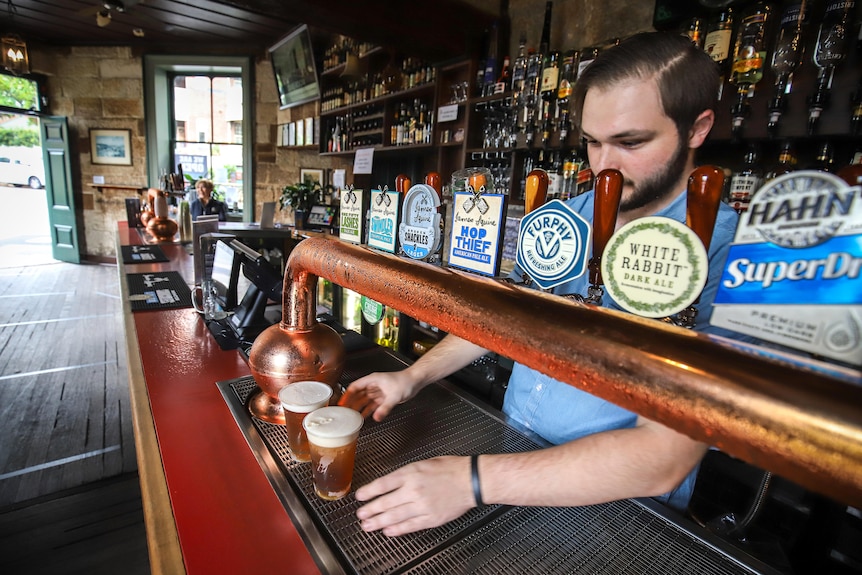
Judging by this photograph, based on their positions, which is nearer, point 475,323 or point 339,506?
point 475,323

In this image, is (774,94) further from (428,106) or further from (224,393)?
(428,106)

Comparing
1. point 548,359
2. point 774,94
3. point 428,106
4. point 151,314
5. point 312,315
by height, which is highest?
point 428,106

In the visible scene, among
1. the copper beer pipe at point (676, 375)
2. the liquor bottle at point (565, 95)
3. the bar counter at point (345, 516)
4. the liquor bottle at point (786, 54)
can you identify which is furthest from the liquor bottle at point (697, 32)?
the copper beer pipe at point (676, 375)

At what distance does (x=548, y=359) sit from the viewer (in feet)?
1.56

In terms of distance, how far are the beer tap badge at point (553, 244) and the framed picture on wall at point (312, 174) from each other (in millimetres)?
6269

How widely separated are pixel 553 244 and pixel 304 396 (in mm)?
526

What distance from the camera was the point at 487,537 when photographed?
0.70 metres

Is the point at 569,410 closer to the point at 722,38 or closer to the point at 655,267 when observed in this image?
the point at 655,267

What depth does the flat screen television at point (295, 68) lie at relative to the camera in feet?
18.5

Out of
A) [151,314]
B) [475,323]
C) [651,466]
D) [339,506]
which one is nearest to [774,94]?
[651,466]

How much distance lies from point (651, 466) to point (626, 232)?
0.40m

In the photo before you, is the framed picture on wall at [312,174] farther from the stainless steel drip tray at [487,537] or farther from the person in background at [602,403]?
the stainless steel drip tray at [487,537]

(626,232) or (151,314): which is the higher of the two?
(626,232)

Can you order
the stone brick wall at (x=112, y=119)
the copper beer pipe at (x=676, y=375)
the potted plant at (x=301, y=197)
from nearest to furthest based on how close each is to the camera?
the copper beer pipe at (x=676, y=375), the potted plant at (x=301, y=197), the stone brick wall at (x=112, y=119)
